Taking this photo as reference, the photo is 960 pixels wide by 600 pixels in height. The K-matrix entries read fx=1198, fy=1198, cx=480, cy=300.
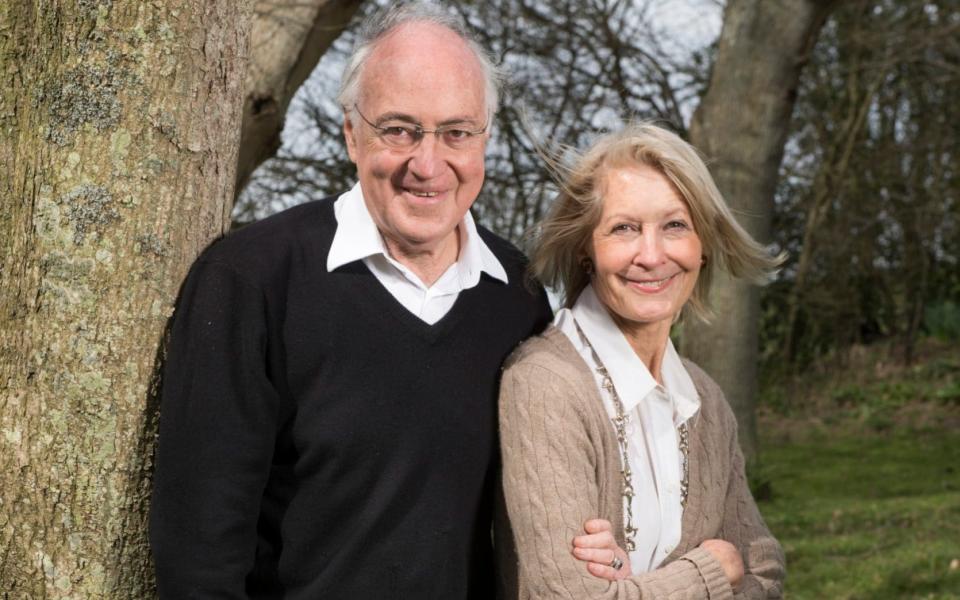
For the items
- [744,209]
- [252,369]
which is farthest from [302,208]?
[744,209]

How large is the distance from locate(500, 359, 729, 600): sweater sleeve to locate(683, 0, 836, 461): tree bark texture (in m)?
4.91

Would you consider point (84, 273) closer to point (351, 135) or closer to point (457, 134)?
point (351, 135)

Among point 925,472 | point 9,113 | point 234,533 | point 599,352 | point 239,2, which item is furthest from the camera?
point 925,472

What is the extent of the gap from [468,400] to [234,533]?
1.92 feet

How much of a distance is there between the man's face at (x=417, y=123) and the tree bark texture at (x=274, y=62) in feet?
9.20

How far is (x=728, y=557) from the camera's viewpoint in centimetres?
288

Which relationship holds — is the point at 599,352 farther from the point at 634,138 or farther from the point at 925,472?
the point at 925,472

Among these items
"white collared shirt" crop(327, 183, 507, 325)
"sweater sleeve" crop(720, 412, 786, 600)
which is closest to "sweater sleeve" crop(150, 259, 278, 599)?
"white collared shirt" crop(327, 183, 507, 325)

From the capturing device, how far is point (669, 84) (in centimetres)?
1058

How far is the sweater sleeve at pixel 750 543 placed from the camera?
3.00 m

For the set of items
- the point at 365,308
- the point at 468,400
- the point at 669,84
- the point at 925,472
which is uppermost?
the point at 669,84

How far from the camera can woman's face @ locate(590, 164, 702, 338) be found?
9.48ft

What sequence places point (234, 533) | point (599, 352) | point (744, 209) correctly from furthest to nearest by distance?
1. point (744, 209)
2. point (599, 352)
3. point (234, 533)

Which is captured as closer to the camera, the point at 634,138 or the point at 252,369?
the point at 252,369
